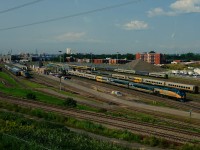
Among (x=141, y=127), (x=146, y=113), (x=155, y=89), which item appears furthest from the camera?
(x=155, y=89)

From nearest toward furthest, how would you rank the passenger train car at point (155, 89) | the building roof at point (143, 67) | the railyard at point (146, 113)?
1. the railyard at point (146, 113)
2. the passenger train car at point (155, 89)
3. the building roof at point (143, 67)

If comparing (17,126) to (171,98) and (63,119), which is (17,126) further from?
(171,98)

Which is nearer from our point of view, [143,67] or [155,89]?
[155,89]

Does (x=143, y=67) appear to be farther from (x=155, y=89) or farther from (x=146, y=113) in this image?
(x=146, y=113)

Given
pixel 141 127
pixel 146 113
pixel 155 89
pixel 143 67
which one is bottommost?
pixel 146 113

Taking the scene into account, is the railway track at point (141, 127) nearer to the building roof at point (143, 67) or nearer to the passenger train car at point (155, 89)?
the passenger train car at point (155, 89)

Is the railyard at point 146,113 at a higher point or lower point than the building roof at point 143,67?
lower

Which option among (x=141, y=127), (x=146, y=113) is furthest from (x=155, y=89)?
(x=141, y=127)

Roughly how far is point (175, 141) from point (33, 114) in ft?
58.2

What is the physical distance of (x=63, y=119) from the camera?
1359 inches

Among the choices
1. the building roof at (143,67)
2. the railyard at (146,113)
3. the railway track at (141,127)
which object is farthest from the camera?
the building roof at (143,67)

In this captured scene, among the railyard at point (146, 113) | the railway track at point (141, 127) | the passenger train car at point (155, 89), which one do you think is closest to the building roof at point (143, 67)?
the passenger train car at point (155, 89)

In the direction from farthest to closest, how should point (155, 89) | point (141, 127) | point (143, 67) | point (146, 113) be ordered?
point (143, 67) → point (155, 89) → point (146, 113) → point (141, 127)

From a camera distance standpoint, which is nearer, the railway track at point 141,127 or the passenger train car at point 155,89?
the railway track at point 141,127
